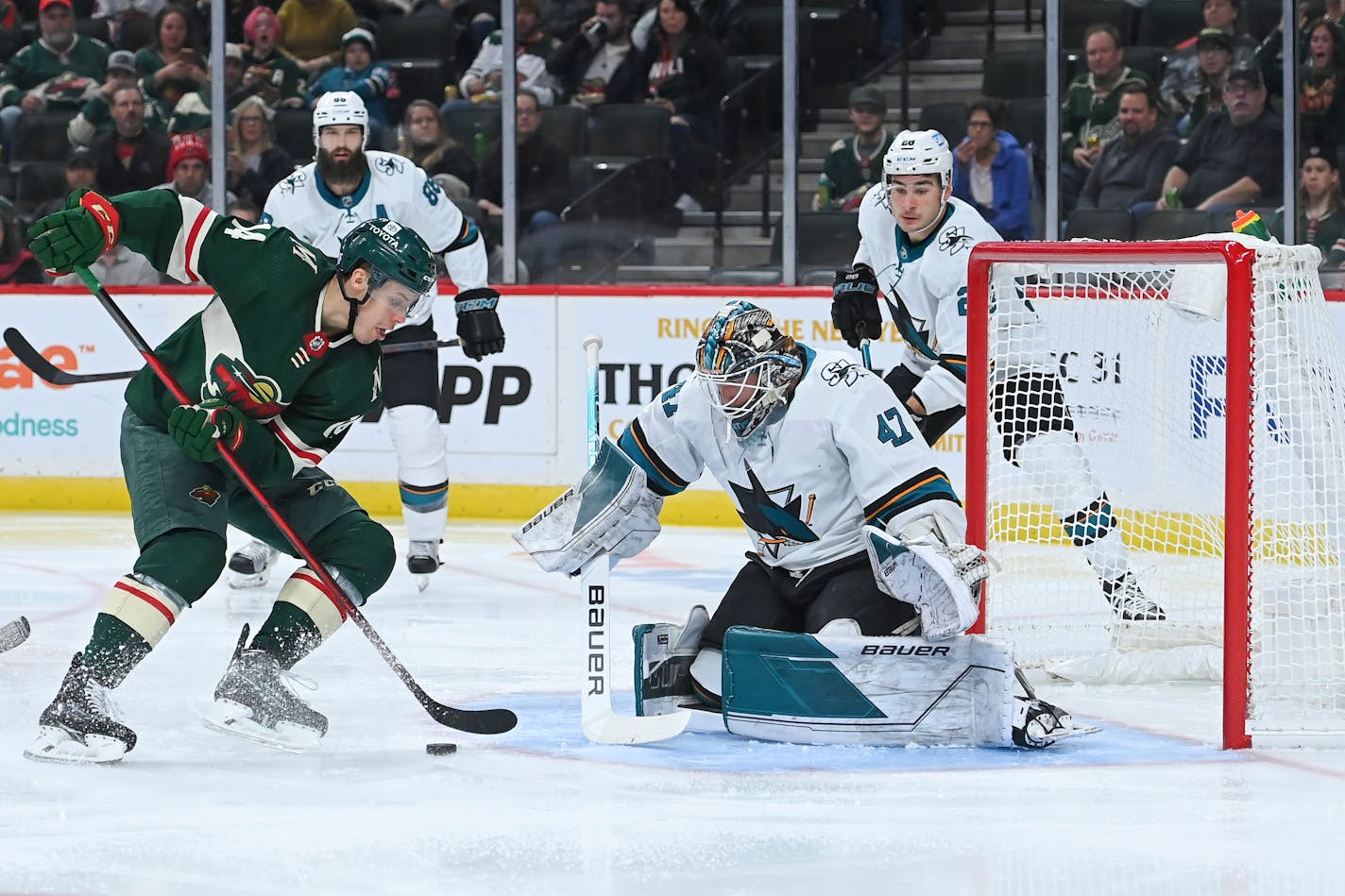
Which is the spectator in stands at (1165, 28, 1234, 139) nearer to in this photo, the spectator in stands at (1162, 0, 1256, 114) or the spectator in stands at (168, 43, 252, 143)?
the spectator in stands at (1162, 0, 1256, 114)

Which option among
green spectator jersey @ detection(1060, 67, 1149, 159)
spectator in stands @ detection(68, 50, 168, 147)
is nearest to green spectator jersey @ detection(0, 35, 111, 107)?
spectator in stands @ detection(68, 50, 168, 147)

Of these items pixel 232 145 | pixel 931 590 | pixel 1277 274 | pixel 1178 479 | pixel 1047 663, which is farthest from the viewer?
pixel 232 145

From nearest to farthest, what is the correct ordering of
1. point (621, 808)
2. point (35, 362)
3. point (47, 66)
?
point (621, 808), point (35, 362), point (47, 66)

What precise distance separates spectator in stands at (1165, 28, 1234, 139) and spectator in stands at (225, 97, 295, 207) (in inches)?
123

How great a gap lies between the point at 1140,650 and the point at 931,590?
118 centimetres

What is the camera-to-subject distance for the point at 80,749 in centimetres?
333

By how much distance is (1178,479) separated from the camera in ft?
15.3

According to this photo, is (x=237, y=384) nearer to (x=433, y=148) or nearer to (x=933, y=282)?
(x=933, y=282)

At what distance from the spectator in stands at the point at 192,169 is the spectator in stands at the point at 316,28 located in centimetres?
55

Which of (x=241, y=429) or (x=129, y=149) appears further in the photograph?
(x=129, y=149)

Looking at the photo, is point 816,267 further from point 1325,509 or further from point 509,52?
point 1325,509

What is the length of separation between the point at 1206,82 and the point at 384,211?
269 centimetres

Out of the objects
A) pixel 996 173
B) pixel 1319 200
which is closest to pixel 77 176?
pixel 996 173

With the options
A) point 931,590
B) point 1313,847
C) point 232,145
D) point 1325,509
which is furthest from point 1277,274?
point 232,145
